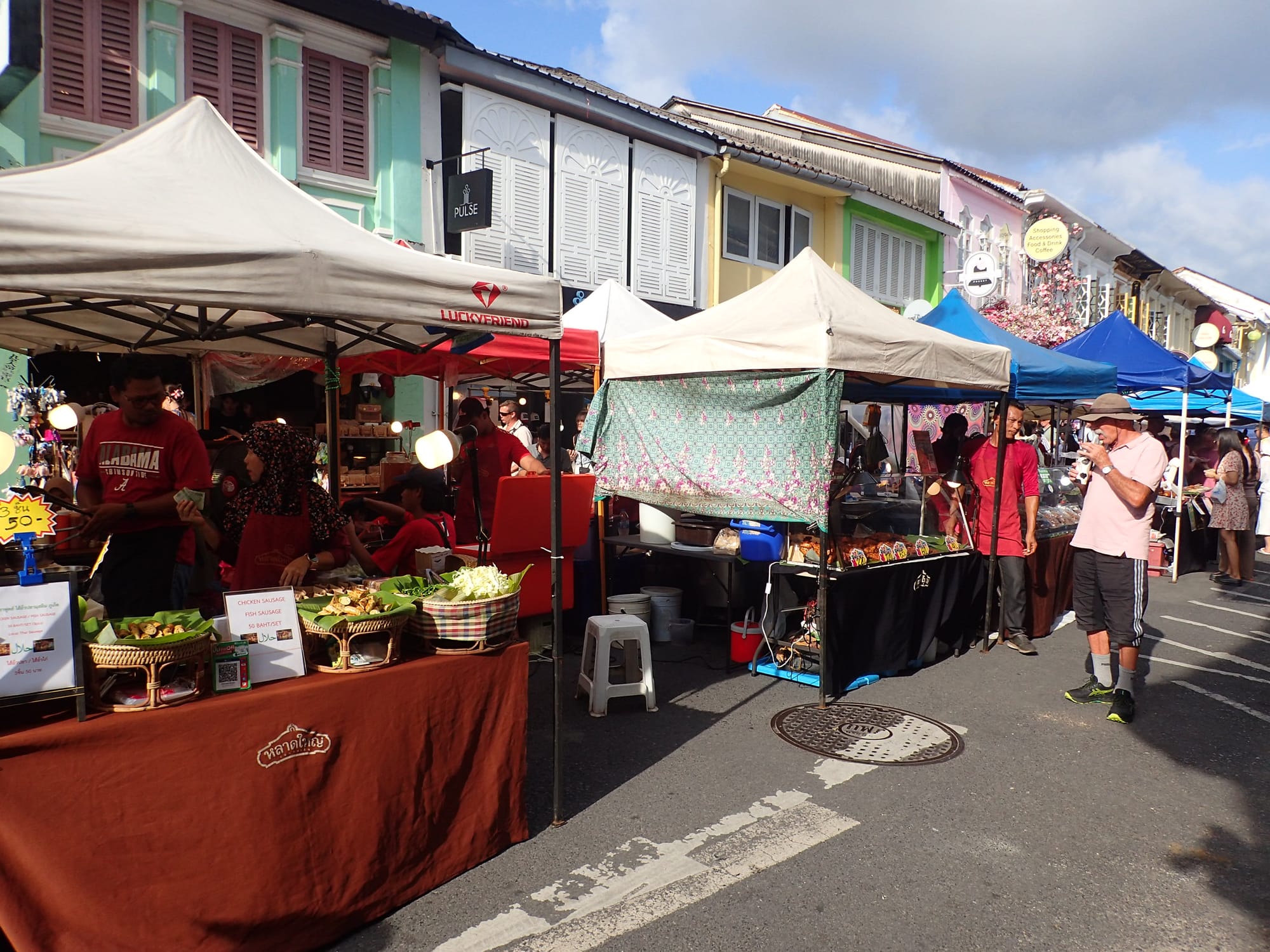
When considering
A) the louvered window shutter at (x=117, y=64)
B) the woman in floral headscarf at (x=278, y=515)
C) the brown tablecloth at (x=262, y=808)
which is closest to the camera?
the brown tablecloth at (x=262, y=808)

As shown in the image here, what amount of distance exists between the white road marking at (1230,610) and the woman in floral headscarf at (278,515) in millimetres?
9294

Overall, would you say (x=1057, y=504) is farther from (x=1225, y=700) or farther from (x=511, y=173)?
(x=511, y=173)

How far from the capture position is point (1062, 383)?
8266mm

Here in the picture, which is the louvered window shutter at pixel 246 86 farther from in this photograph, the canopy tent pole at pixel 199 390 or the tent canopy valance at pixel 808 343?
the tent canopy valance at pixel 808 343

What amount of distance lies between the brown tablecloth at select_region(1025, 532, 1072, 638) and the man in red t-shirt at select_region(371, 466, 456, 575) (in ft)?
16.9

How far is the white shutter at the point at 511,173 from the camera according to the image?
1195 centimetres

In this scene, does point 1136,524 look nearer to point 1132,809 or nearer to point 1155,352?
point 1132,809

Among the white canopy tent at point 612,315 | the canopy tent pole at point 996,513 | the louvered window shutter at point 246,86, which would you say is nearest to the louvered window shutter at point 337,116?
the louvered window shutter at point 246,86

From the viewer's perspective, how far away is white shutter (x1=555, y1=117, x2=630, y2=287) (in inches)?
518

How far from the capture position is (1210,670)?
268 inches

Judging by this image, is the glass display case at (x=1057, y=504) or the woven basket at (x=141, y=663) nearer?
the woven basket at (x=141, y=663)

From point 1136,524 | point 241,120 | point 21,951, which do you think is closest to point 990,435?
point 1136,524

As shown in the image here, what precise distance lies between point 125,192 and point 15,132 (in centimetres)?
757

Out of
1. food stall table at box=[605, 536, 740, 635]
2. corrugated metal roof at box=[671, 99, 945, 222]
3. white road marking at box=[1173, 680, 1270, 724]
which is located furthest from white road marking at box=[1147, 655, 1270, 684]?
corrugated metal roof at box=[671, 99, 945, 222]
